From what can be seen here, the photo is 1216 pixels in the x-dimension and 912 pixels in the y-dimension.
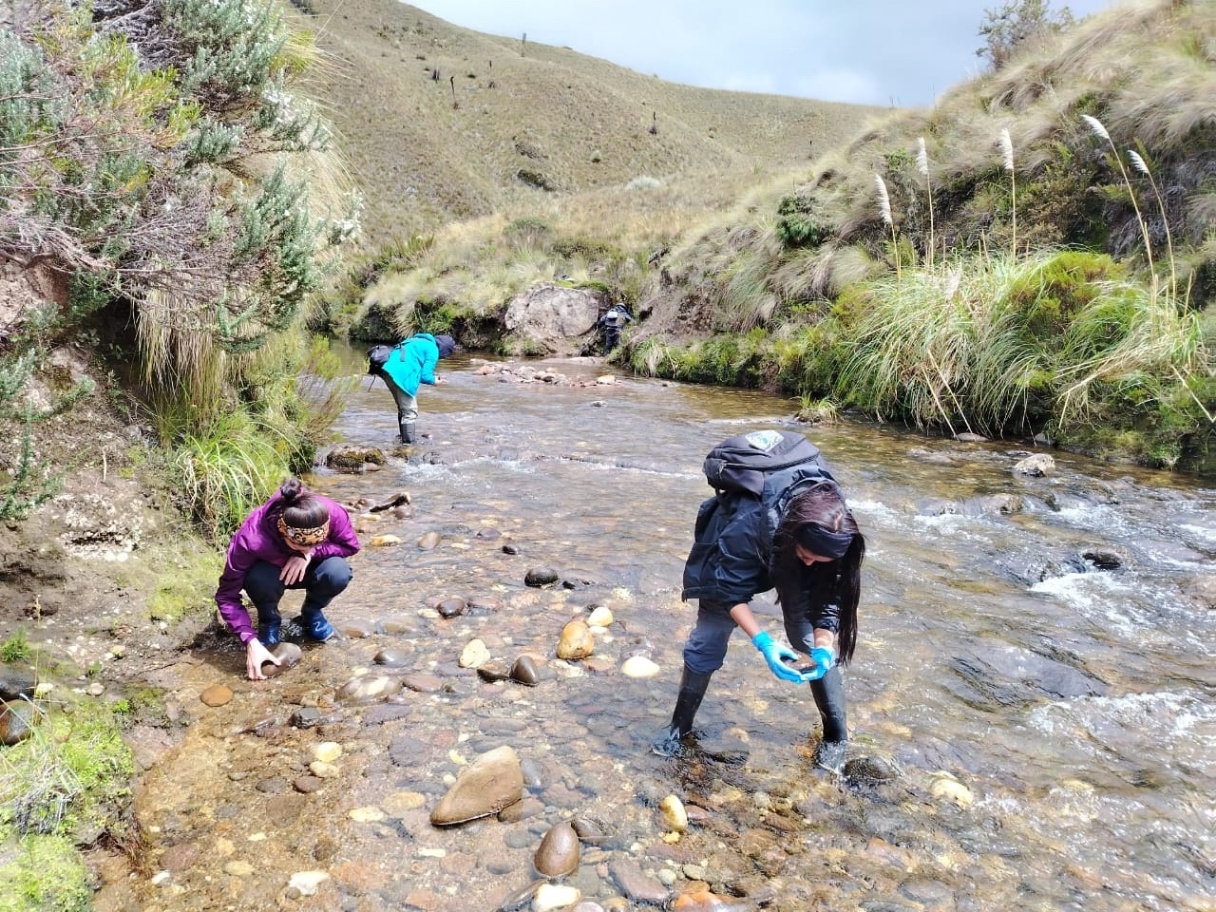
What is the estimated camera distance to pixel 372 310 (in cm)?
2595

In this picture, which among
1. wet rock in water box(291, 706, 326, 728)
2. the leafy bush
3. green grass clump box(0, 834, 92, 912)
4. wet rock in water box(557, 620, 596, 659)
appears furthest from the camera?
the leafy bush

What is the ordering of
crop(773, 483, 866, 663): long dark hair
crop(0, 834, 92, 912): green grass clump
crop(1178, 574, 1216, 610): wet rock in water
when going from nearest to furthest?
crop(0, 834, 92, 912): green grass clump < crop(773, 483, 866, 663): long dark hair < crop(1178, 574, 1216, 610): wet rock in water

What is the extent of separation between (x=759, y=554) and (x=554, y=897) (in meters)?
1.36

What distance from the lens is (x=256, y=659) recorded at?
3.47m

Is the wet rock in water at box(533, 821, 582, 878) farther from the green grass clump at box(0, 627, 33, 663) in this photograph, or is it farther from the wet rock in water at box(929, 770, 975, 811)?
the green grass clump at box(0, 627, 33, 663)

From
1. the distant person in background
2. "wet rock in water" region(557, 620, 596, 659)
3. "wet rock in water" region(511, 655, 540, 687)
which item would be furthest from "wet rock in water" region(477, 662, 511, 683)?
the distant person in background

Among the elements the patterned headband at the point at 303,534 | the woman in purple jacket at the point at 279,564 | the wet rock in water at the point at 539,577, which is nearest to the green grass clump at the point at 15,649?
the woman in purple jacket at the point at 279,564

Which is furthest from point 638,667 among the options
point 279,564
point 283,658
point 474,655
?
point 279,564

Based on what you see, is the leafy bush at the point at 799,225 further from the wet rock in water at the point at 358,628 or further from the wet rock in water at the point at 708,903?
the wet rock in water at the point at 708,903

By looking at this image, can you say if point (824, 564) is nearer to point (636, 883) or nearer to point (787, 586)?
point (787, 586)

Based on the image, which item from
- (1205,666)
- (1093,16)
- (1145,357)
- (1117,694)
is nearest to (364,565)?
(1117,694)

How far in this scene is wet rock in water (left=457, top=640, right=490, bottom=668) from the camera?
11.9 ft

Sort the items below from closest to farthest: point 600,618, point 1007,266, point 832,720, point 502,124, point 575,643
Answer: point 832,720 → point 575,643 → point 600,618 → point 1007,266 → point 502,124

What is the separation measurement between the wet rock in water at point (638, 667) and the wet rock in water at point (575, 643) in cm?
21
